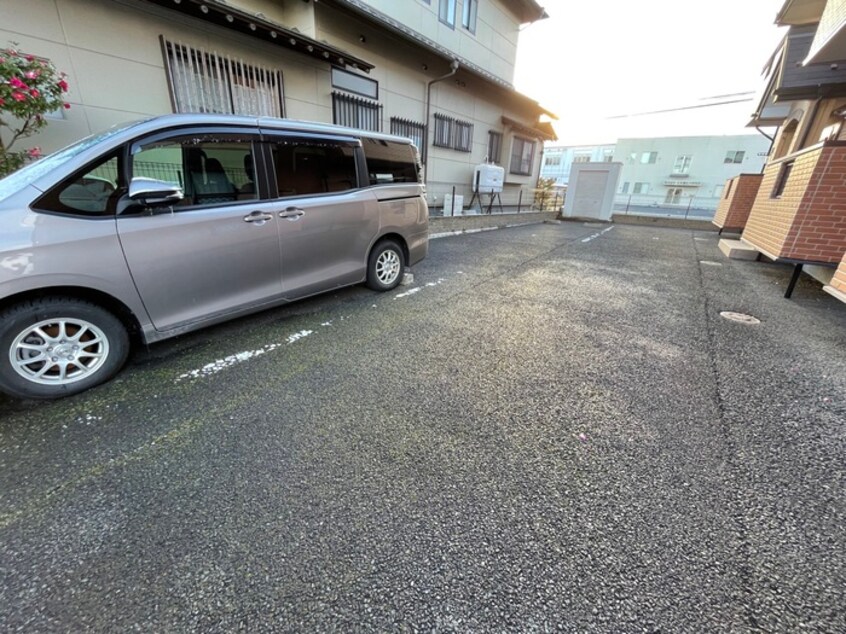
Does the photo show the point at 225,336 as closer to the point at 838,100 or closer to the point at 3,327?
the point at 3,327

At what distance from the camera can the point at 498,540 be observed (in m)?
1.37

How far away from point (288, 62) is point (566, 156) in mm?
44423

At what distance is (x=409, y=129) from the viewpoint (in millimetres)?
8273

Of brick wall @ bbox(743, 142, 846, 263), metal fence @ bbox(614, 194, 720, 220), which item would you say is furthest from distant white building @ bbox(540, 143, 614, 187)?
brick wall @ bbox(743, 142, 846, 263)

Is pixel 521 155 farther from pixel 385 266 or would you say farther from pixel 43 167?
pixel 43 167

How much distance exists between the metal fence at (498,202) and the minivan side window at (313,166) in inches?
224

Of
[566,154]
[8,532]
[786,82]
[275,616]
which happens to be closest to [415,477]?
[275,616]

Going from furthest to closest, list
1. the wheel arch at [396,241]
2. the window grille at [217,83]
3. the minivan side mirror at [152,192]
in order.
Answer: the window grille at [217,83], the wheel arch at [396,241], the minivan side mirror at [152,192]

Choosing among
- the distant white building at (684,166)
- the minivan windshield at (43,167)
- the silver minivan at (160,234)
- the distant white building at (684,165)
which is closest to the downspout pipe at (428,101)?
the silver minivan at (160,234)

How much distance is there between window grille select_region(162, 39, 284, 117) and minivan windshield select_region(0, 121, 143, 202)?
128 inches

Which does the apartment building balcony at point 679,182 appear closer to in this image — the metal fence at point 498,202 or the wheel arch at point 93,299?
the metal fence at point 498,202

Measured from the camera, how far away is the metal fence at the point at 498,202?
30.1 ft

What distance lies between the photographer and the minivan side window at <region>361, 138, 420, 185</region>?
11.9 feet

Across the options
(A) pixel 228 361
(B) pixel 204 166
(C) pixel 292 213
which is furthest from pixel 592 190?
(A) pixel 228 361
